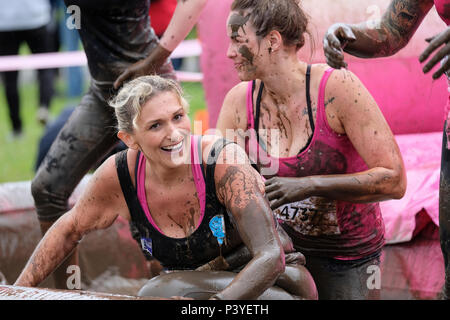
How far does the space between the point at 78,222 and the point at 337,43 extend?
1007 millimetres

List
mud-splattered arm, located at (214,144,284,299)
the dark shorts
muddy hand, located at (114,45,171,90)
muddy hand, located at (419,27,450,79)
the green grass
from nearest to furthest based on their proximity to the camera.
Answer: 1. mud-splattered arm, located at (214,144,284,299)
2. muddy hand, located at (419,27,450,79)
3. the dark shorts
4. muddy hand, located at (114,45,171,90)
5. the green grass

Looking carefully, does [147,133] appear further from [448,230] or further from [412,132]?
[412,132]

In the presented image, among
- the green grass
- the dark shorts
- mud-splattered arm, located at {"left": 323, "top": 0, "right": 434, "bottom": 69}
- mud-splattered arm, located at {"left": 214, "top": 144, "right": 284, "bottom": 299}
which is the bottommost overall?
the green grass

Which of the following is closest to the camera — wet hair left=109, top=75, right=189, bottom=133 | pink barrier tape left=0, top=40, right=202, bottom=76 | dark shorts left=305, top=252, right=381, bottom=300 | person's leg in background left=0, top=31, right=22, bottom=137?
wet hair left=109, top=75, right=189, bottom=133

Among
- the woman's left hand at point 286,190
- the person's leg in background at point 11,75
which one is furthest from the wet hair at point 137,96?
the person's leg in background at point 11,75

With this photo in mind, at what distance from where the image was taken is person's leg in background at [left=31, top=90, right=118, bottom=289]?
2.95m

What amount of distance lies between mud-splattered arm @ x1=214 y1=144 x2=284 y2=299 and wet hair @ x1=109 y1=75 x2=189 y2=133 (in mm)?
246

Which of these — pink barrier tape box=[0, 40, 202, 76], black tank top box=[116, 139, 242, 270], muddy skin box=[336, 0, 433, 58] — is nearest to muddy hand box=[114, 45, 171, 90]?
black tank top box=[116, 139, 242, 270]

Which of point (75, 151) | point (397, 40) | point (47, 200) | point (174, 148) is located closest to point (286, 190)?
point (174, 148)

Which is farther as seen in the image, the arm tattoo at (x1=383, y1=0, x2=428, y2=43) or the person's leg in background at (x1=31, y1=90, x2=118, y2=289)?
the person's leg in background at (x1=31, y1=90, x2=118, y2=289)

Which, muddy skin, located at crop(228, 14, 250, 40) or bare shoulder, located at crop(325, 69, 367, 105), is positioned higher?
muddy skin, located at crop(228, 14, 250, 40)

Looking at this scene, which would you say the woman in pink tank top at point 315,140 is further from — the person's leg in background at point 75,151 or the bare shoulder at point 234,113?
the person's leg in background at point 75,151

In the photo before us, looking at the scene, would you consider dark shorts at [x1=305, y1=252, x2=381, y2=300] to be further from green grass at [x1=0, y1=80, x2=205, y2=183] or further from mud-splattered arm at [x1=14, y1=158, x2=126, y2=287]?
green grass at [x1=0, y1=80, x2=205, y2=183]

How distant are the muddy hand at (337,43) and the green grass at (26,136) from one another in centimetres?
228
